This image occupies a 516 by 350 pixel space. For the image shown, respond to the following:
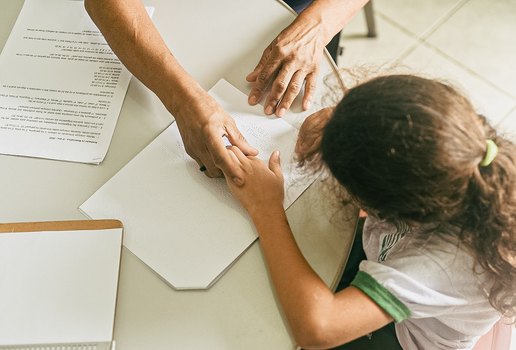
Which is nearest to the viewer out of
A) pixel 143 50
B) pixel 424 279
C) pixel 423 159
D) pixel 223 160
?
pixel 423 159

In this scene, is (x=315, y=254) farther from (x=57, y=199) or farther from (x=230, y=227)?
(x=57, y=199)

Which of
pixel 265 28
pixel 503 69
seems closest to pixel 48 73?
pixel 265 28

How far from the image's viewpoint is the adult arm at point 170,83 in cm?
86

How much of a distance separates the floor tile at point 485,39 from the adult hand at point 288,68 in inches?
41.6

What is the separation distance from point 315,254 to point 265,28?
45 centimetres

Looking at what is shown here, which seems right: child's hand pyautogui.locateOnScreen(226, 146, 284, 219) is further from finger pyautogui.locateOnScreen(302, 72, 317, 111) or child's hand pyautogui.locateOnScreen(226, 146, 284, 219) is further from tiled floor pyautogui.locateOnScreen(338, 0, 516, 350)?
tiled floor pyautogui.locateOnScreen(338, 0, 516, 350)

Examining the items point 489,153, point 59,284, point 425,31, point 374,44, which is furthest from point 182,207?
point 425,31

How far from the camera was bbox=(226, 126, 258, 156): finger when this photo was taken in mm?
869

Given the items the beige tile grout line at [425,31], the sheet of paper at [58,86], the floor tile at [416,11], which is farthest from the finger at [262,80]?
the floor tile at [416,11]

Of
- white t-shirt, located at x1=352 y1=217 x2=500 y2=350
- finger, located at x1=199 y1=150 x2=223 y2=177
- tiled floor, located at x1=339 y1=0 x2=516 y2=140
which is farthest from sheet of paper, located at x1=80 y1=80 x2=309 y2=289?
tiled floor, located at x1=339 y1=0 x2=516 y2=140

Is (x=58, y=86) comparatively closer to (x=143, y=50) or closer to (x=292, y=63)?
(x=143, y=50)

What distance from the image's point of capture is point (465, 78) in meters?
1.82

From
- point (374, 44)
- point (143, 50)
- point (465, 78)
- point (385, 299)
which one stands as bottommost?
point (465, 78)

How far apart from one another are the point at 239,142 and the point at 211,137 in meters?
0.05
